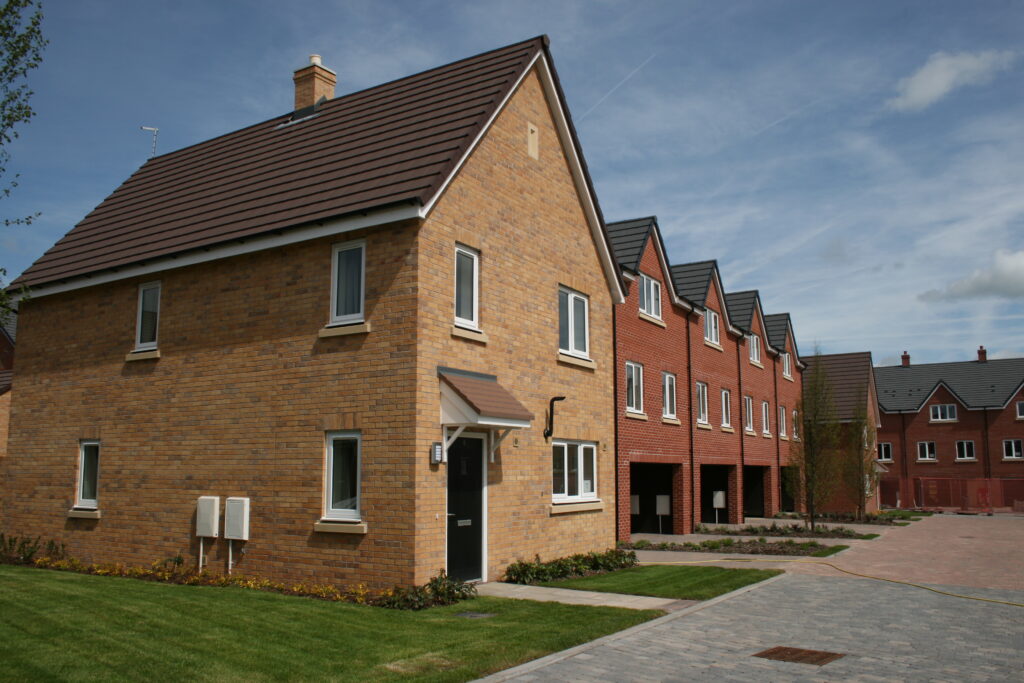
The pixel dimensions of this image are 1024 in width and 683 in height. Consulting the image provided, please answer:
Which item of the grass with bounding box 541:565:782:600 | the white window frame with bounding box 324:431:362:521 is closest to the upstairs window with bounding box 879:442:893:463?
the grass with bounding box 541:565:782:600

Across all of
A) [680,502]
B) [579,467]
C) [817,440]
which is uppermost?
[817,440]

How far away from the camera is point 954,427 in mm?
60938

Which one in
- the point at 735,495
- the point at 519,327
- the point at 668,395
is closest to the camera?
the point at 519,327

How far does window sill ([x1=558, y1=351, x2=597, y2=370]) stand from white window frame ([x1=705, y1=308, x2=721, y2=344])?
1387 cm

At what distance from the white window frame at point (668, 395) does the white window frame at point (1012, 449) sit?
42579mm

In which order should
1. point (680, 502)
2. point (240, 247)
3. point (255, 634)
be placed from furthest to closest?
1. point (680, 502)
2. point (240, 247)
3. point (255, 634)

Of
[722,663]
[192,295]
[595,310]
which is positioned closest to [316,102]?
[192,295]

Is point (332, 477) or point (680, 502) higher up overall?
point (332, 477)

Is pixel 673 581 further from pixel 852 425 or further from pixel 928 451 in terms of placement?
pixel 928 451

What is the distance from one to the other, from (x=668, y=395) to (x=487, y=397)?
14434 mm

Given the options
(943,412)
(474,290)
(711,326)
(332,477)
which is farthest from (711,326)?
(943,412)

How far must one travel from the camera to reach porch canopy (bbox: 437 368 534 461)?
41.8 ft

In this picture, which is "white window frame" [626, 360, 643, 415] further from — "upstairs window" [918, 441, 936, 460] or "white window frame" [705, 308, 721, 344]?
"upstairs window" [918, 441, 936, 460]

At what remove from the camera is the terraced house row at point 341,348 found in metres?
12.9
